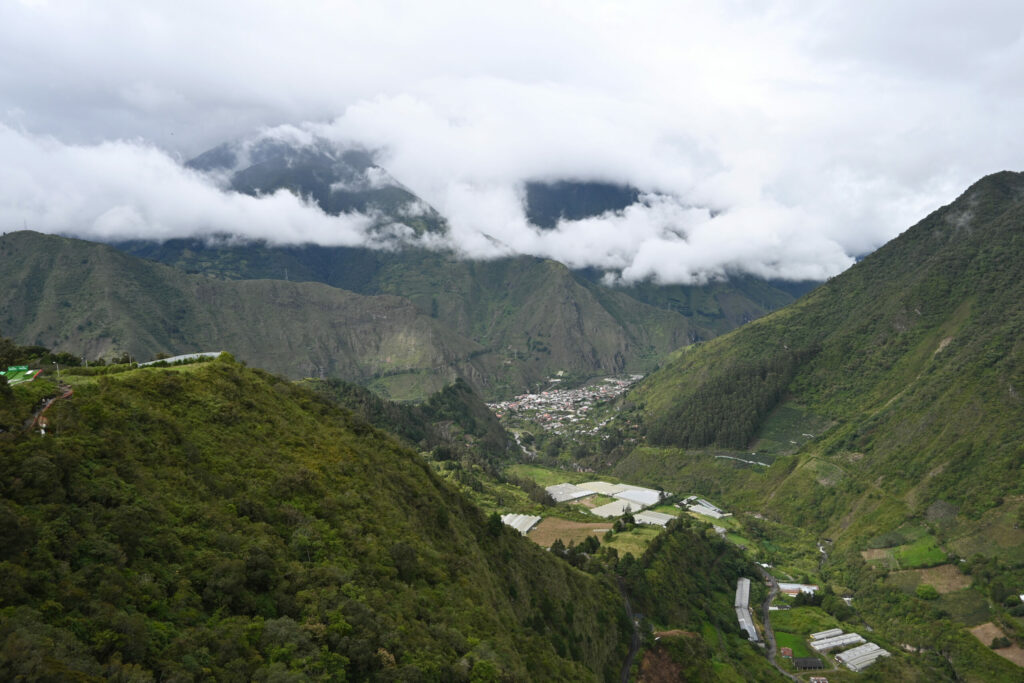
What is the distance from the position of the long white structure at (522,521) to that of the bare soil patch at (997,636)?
77213 mm

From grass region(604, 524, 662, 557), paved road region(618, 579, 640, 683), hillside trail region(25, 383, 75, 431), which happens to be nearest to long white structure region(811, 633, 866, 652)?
grass region(604, 524, 662, 557)

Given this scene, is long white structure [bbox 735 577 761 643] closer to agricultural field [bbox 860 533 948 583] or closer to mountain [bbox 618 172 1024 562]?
agricultural field [bbox 860 533 948 583]

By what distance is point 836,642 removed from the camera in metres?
96.9

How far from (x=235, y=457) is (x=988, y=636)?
Result: 119m

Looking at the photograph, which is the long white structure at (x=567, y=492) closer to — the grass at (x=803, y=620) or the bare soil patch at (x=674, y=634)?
the grass at (x=803, y=620)

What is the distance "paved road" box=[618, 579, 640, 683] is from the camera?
236 ft

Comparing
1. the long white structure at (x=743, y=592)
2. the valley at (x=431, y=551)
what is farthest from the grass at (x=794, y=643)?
the long white structure at (x=743, y=592)

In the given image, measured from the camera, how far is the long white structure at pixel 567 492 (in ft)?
546

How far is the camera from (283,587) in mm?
30219

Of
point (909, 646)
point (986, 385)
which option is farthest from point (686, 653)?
point (986, 385)

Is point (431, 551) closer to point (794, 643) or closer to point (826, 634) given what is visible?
point (794, 643)

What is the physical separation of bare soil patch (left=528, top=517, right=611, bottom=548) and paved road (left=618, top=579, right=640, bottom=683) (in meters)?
19.5

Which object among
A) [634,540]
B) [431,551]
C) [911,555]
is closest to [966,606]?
[911,555]

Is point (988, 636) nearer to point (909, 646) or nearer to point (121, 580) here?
point (909, 646)
